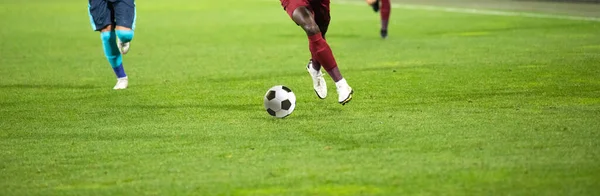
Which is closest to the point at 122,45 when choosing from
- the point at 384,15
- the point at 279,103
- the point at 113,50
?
the point at 113,50

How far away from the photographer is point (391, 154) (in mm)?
7051

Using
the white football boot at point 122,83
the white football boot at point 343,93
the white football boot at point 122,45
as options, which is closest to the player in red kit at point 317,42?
the white football boot at point 343,93

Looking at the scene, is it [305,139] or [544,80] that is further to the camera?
[544,80]

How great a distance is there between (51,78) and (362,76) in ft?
11.5

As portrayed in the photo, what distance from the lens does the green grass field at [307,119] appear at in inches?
252

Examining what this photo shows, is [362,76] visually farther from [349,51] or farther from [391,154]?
[391,154]

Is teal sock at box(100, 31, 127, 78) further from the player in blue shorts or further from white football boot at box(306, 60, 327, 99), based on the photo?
white football boot at box(306, 60, 327, 99)

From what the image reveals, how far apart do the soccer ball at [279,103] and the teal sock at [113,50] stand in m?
3.03

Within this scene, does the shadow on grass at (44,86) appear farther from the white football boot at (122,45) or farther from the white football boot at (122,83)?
the white football boot at (122,45)

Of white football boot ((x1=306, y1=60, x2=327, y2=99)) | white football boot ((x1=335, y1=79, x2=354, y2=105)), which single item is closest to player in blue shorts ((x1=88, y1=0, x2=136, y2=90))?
white football boot ((x1=306, y1=60, x2=327, y2=99))

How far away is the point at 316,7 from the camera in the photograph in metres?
9.98

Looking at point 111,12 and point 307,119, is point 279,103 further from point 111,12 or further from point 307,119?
point 111,12

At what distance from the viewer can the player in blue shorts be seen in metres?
11.3

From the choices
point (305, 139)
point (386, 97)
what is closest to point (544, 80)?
point (386, 97)
